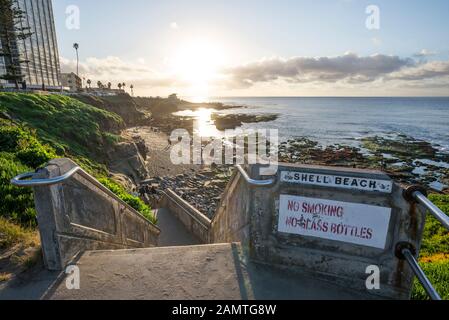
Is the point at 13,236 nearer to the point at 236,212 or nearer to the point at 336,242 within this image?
the point at 236,212

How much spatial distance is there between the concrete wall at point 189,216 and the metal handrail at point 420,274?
6.56m

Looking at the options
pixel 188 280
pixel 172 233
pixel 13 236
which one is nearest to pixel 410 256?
pixel 188 280

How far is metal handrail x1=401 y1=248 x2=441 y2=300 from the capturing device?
2100 millimetres

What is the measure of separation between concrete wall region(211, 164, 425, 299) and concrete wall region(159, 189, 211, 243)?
5558mm

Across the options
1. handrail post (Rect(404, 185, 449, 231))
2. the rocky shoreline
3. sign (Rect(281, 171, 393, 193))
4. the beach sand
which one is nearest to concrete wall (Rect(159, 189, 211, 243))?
the rocky shoreline

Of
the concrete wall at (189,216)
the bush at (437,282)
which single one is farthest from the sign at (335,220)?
the concrete wall at (189,216)

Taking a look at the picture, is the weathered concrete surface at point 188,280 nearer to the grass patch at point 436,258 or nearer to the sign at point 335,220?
the sign at point 335,220

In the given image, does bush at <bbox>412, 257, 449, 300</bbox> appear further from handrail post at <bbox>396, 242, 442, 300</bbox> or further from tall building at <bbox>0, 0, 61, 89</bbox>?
tall building at <bbox>0, 0, 61, 89</bbox>

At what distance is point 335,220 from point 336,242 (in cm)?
28

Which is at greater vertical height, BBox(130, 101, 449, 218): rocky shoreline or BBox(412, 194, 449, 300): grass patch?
BBox(412, 194, 449, 300): grass patch

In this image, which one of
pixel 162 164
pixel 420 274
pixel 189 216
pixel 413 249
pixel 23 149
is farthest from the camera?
pixel 162 164

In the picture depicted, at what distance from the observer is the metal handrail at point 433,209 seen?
201cm

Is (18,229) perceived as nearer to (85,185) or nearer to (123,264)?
(85,185)

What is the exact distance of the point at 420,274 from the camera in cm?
236
